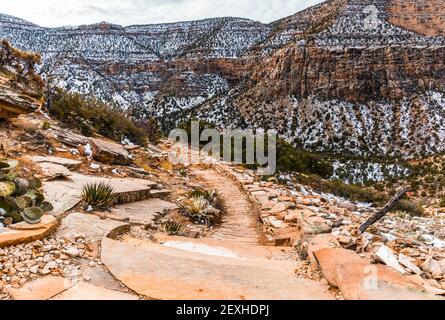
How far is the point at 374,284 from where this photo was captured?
12.0 feet

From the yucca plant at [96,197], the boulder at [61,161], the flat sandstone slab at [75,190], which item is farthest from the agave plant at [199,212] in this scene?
the boulder at [61,161]

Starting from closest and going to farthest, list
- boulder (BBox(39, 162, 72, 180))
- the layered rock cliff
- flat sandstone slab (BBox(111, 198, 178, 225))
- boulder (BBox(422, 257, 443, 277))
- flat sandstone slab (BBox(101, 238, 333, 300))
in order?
flat sandstone slab (BBox(101, 238, 333, 300))
boulder (BBox(422, 257, 443, 277))
flat sandstone slab (BBox(111, 198, 178, 225))
boulder (BBox(39, 162, 72, 180))
the layered rock cliff

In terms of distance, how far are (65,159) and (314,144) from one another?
43116mm

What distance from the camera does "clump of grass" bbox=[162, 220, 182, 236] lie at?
677 centimetres

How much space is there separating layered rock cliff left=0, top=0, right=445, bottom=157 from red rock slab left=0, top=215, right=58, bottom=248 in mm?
42228

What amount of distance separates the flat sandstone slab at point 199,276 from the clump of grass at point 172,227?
144 centimetres

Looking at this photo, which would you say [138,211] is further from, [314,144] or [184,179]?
[314,144]

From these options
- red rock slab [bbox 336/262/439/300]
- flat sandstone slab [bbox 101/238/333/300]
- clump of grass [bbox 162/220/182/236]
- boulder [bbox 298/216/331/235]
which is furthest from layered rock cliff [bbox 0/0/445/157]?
red rock slab [bbox 336/262/439/300]

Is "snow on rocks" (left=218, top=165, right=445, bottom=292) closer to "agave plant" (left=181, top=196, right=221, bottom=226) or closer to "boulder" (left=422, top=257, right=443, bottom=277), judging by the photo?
"boulder" (left=422, top=257, right=443, bottom=277)

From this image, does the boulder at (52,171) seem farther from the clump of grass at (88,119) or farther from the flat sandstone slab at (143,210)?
the clump of grass at (88,119)

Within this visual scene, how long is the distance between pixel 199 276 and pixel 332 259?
1.69 metres

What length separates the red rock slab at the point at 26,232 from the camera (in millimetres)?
4506

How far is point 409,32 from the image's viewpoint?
66.6 meters
